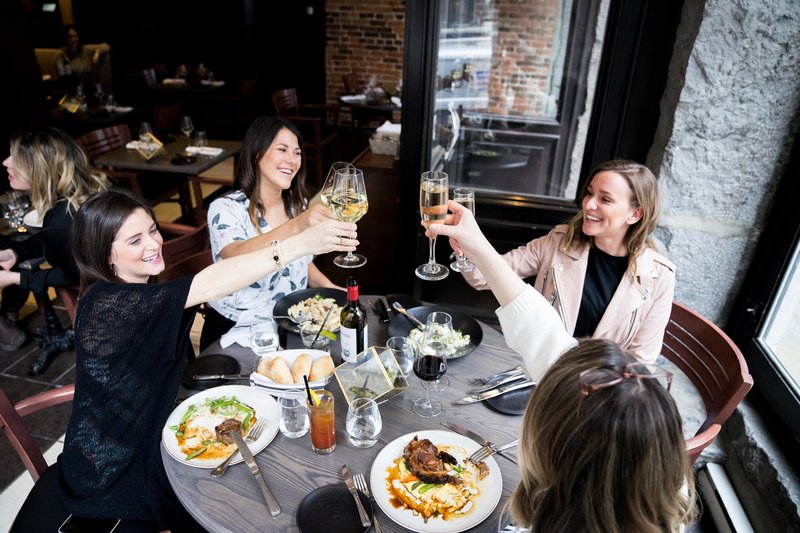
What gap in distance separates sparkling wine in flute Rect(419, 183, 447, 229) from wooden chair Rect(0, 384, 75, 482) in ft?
3.77

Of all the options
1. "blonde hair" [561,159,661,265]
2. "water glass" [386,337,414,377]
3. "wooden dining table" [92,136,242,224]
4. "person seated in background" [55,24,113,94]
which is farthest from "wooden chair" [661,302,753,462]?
"person seated in background" [55,24,113,94]

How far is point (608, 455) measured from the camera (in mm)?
772

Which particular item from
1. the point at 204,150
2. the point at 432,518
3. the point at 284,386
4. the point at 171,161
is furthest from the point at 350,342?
the point at 204,150

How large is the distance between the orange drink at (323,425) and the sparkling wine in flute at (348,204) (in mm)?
498

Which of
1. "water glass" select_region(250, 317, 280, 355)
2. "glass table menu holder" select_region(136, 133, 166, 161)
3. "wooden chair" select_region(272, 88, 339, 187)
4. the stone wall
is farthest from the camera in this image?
"wooden chair" select_region(272, 88, 339, 187)

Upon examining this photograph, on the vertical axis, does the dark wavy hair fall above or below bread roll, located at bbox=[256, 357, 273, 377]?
above

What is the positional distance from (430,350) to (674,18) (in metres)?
1.90

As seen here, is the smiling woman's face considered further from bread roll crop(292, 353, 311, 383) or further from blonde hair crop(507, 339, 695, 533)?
blonde hair crop(507, 339, 695, 533)

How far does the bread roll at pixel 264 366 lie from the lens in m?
1.43

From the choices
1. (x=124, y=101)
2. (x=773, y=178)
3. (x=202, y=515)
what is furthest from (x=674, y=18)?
(x=124, y=101)

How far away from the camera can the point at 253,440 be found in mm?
1269

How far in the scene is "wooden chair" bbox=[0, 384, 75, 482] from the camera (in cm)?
140

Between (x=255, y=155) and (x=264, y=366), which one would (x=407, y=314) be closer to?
(x=264, y=366)

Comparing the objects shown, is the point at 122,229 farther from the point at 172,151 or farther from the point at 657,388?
the point at 172,151
